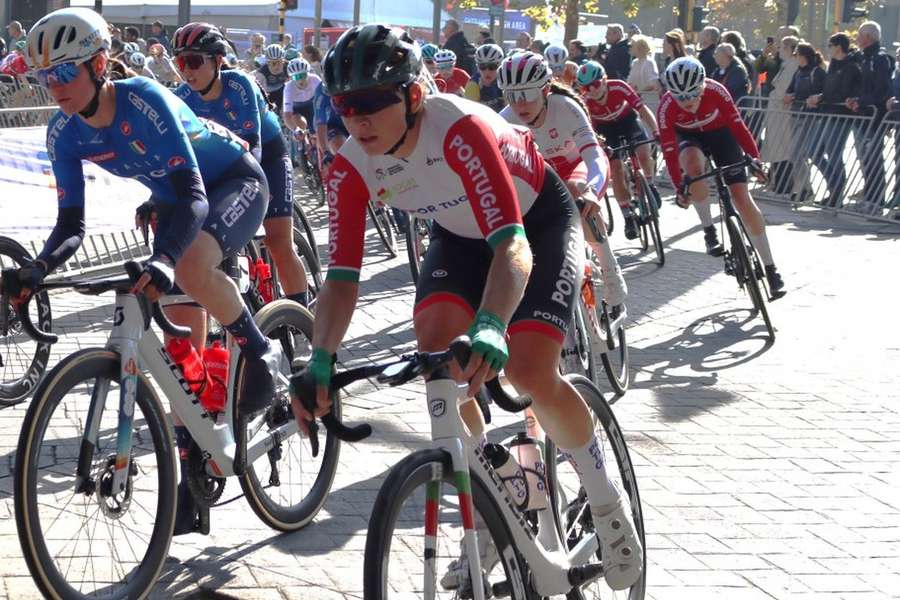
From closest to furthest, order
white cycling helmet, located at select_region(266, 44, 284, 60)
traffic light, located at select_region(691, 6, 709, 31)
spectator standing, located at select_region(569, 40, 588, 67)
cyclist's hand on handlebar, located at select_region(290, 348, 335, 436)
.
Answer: cyclist's hand on handlebar, located at select_region(290, 348, 335, 436) → white cycling helmet, located at select_region(266, 44, 284, 60) → spectator standing, located at select_region(569, 40, 588, 67) → traffic light, located at select_region(691, 6, 709, 31)

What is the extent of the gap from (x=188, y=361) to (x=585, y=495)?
1.61 meters

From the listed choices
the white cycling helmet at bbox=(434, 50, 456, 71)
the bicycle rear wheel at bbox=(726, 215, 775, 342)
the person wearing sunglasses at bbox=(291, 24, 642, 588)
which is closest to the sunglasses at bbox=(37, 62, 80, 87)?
the person wearing sunglasses at bbox=(291, 24, 642, 588)

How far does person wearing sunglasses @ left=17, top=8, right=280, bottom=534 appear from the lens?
5164mm

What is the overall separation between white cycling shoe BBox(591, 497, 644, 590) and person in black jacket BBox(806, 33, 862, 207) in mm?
14811

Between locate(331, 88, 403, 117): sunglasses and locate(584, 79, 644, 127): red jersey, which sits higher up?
locate(331, 88, 403, 117): sunglasses

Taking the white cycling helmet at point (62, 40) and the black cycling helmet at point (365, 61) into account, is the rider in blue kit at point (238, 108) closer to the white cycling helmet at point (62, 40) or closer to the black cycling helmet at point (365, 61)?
the white cycling helmet at point (62, 40)

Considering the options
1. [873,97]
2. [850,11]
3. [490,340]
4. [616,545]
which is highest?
[850,11]

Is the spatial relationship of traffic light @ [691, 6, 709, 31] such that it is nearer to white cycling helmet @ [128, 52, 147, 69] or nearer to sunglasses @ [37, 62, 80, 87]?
white cycling helmet @ [128, 52, 147, 69]

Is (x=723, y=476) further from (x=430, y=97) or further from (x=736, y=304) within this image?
(x=736, y=304)

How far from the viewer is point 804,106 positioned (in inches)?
761

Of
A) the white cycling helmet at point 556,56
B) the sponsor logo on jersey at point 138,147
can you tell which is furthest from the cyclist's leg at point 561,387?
the white cycling helmet at point 556,56

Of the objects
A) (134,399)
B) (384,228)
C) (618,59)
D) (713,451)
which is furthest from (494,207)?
(618,59)

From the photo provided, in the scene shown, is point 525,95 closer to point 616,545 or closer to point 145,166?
point 145,166

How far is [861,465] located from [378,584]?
4464mm
